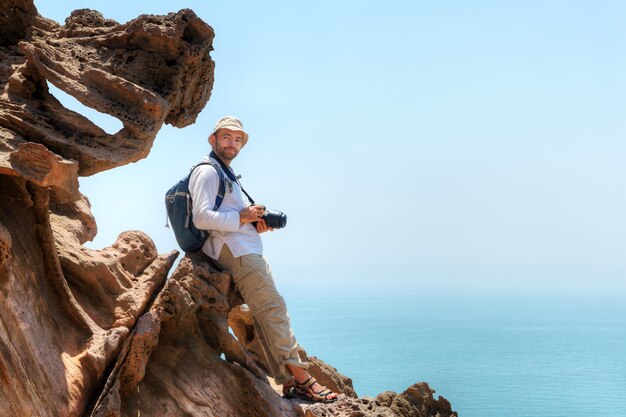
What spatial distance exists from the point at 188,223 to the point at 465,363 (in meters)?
23.9

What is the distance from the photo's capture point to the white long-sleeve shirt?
593 cm

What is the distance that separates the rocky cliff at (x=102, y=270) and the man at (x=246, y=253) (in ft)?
0.60

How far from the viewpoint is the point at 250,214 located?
20.0 feet

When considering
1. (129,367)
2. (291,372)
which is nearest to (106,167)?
(129,367)

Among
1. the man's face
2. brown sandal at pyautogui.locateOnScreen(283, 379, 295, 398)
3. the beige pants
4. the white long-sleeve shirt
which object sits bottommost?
brown sandal at pyautogui.locateOnScreen(283, 379, 295, 398)

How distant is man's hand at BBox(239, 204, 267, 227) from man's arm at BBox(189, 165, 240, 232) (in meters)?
0.08

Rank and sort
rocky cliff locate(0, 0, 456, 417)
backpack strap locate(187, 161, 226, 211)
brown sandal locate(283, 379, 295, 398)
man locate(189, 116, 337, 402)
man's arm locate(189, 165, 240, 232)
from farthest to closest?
1. brown sandal locate(283, 379, 295, 398)
2. backpack strap locate(187, 161, 226, 211)
3. man locate(189, 116, 337, 402)
4. man's arm locate(189, 165, 240, 232)
5. rocky cliff locate(0, 0, 456, 417)

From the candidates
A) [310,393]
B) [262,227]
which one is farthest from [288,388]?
[262,227]

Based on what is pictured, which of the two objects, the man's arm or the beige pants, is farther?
the beige pants

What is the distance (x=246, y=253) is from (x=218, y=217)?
484mm

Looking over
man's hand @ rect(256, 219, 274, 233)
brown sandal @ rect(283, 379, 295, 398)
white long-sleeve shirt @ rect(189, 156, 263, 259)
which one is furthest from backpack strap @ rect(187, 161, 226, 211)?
brown sandal @ rect(283, 379, 295, 398)

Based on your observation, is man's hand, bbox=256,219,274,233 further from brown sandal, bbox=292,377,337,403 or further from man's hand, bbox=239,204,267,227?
brown sandal, bbox=292,377,337,403

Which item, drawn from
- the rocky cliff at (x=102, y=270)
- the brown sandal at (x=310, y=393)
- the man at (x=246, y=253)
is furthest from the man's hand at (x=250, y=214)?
the brown sandal at (x=310, y=393)

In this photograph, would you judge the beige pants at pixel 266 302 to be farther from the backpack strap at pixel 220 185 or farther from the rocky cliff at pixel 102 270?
the backpack strap at pixel 220 185
